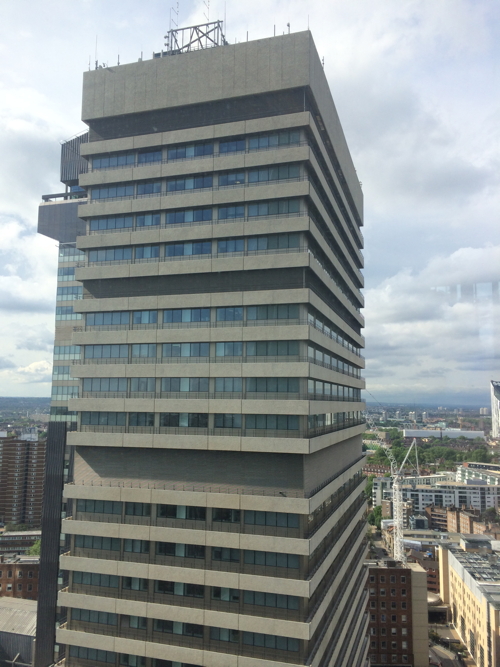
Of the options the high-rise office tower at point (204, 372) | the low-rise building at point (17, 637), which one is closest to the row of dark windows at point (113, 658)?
the high-rise office tower at point (204, 372)

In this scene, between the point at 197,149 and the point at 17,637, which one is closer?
the point at 197,149

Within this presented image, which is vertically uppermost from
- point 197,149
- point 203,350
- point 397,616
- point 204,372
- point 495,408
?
point 197,149

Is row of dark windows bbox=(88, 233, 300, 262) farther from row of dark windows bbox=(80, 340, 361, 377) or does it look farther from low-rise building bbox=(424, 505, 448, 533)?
low-rise building bbox=(424, 505, 448, 533)

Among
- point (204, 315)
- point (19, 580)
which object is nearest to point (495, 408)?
point (19, 580)

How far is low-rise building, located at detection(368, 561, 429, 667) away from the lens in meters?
88.6

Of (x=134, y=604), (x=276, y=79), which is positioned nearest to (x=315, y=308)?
(x=276, y=79)

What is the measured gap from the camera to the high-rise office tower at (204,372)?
3506 cm

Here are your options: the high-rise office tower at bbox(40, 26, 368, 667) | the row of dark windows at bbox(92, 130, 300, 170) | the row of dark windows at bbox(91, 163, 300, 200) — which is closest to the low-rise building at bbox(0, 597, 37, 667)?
the high-rise office tower at bbox(40, 26, 368, 667)

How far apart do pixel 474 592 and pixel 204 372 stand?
80.3 metres

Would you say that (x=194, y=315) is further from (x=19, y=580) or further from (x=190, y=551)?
(x=19, y=580)

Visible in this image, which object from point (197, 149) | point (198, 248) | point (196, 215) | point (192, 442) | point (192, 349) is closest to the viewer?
point (192, 442)

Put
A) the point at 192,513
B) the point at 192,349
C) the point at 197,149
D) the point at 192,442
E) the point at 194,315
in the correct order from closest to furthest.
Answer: the point at 192,513
the point at 192,442
the point at 192,349
the point at 194,315
the point at 197,149

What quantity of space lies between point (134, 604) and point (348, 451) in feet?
96.1

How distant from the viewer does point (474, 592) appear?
294 feet
